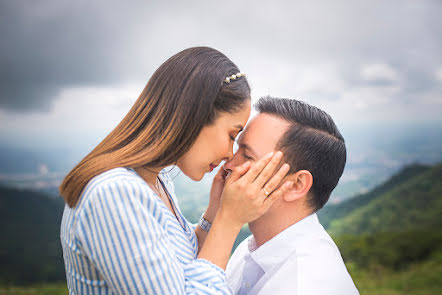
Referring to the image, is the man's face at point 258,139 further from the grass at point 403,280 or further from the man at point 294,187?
the grass at point 403,280

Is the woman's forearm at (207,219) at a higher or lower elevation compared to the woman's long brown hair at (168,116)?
lower

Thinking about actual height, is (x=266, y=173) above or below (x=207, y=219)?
above

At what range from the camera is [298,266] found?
1.41 meters

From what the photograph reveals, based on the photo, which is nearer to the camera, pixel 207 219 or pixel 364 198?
pixel 207 219

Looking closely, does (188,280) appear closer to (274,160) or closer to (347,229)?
(274,160)

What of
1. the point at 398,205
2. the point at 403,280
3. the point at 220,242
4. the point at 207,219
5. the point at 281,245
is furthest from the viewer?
the point at 398,205

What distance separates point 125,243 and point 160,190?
596 millimetres

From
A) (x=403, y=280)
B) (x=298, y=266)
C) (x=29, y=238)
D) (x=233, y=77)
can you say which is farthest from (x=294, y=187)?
(x=29, y=238)

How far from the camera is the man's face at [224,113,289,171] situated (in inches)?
63.0

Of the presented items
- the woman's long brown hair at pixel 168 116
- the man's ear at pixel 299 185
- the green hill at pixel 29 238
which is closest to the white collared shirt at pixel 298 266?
the man's ear at pixel 299 185

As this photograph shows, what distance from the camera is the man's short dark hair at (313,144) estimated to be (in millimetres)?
1593

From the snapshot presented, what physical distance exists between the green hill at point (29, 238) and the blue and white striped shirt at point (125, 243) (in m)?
3.33

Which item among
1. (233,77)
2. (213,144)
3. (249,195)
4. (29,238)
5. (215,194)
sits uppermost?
(233,77)

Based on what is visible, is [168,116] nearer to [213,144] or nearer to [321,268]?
[213,144]
